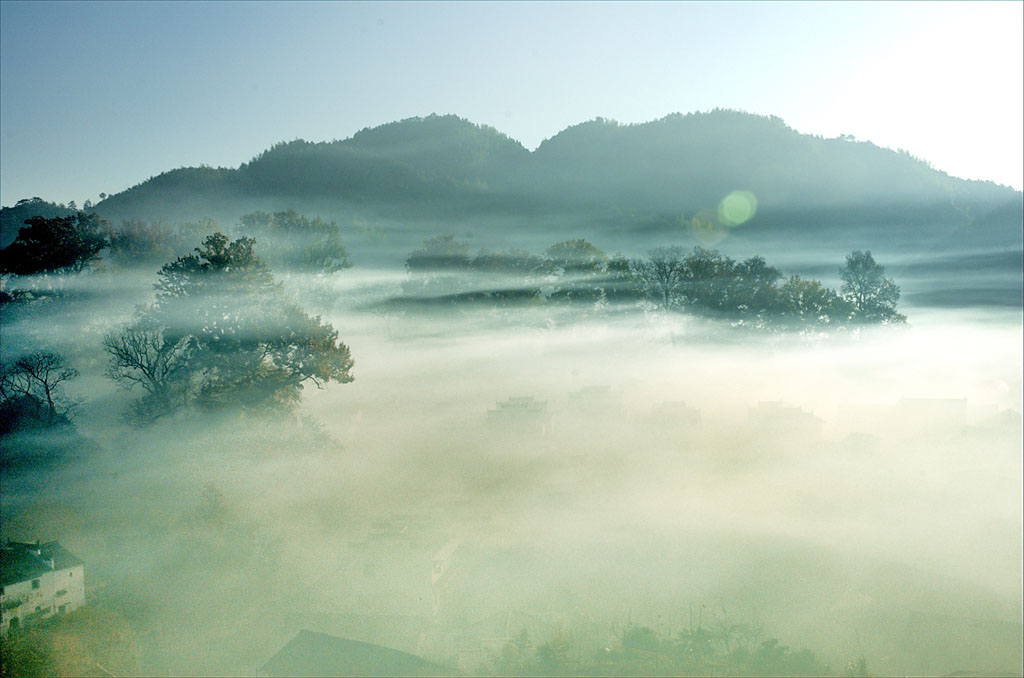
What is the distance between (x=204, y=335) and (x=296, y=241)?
1009 millimetres

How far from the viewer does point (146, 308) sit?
4.20 m

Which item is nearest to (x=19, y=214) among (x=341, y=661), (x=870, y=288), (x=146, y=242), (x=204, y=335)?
(x=146, y=242)

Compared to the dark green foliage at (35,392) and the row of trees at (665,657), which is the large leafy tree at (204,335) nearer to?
the dark green foliage at (35,392)

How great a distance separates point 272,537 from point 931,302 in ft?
18.8

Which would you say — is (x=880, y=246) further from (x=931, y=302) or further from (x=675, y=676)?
(x=675, y=676)

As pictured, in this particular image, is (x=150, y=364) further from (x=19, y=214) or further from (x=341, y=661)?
(x=341, y=661)

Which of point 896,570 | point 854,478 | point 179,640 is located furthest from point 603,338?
point 179,640

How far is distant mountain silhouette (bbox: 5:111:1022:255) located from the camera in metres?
4.77

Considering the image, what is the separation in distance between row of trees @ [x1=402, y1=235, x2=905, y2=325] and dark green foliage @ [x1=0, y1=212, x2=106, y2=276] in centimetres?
240

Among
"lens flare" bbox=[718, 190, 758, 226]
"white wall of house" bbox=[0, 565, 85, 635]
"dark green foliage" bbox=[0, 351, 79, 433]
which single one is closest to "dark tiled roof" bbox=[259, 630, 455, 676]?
"white wall of house" bbox=[0, 565, 85, 635]

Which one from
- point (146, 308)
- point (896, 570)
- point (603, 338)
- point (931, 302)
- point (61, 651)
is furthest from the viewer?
point (603, 338)

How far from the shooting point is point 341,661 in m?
3.91

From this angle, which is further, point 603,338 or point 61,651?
point 603,338

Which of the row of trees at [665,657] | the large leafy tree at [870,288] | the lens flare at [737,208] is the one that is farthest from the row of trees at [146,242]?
the large leafy tree at [870,288]
